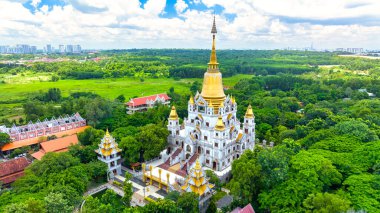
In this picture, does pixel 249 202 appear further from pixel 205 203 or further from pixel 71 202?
pixel 71 202

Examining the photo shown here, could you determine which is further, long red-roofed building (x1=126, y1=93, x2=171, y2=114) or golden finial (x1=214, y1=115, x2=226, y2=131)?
long red-roofed building (x1=126, y1=93, x2=171, y2=114)

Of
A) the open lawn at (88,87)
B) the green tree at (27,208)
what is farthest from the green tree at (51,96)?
the green tree at (27,208)

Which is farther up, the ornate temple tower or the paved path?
the ornate temple tower

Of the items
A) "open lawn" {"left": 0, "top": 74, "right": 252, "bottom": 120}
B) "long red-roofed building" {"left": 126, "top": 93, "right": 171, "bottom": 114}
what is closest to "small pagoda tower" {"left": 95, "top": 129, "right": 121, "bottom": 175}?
"long red-roofed building" {"left": 126, "top": 93, "right": 171, "bottom": 114}

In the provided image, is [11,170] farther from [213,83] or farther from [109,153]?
[213,83]

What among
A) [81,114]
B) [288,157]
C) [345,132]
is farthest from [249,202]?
[81,114]

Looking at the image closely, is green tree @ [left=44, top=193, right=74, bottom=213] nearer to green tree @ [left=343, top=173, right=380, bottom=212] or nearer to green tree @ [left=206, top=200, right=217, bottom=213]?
green tree @ [left=206, top=200, right=217, bottom=213]
